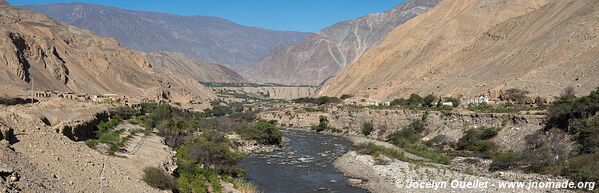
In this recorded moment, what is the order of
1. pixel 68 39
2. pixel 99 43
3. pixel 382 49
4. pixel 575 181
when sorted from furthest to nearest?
pixel 382 49, pixel 99 43, pixel 68 39, pixel 575 181

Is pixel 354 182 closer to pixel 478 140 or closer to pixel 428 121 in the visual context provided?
pixel 478 140

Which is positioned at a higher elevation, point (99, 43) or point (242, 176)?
point (99, 43)

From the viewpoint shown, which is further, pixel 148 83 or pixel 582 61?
pixel 148 83

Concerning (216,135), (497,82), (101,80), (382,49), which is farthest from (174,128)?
(382,49)

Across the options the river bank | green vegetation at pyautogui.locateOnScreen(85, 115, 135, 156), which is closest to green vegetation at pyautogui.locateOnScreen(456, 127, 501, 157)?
the river bank

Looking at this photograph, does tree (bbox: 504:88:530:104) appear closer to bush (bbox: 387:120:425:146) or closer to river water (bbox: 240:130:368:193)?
bush (bbox: 387:120:425:146)

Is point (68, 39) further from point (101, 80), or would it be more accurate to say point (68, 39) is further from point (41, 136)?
point (41, 136)

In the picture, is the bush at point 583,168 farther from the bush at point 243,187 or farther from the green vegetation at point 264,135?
the green vegetation at point 264,135
